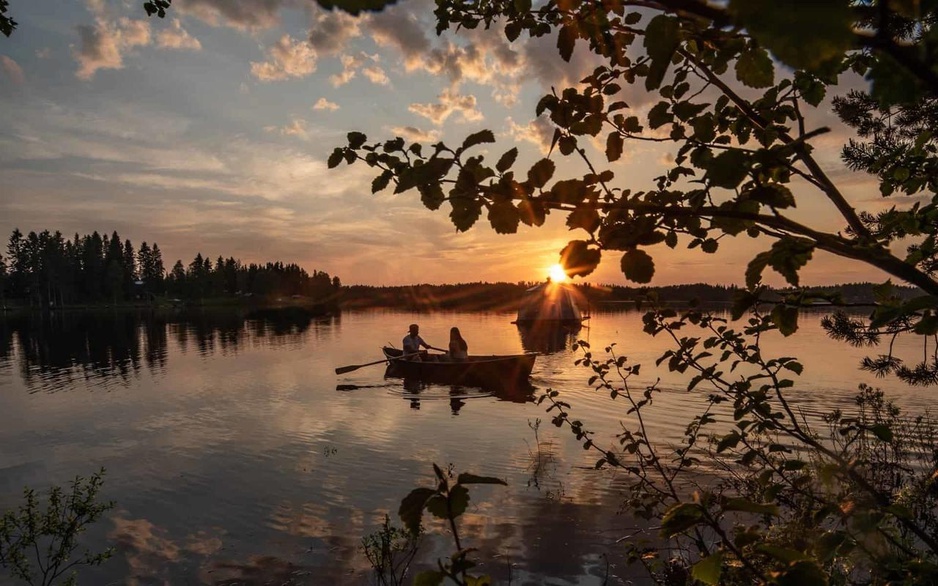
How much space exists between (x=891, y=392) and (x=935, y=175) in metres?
22.4

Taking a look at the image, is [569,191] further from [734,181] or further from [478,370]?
[478,370]

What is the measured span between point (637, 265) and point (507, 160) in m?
0.49

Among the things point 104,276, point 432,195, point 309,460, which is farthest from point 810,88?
point 104,276

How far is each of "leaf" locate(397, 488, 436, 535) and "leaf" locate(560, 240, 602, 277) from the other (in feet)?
2.30

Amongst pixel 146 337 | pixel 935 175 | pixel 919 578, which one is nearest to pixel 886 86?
pixel 919 578

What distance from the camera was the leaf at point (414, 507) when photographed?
4.23 feet

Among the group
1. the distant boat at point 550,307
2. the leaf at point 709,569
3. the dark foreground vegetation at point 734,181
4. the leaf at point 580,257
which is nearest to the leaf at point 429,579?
the dark foreground vegetation at point 734,181

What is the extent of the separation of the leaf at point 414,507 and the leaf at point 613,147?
5.11 ft

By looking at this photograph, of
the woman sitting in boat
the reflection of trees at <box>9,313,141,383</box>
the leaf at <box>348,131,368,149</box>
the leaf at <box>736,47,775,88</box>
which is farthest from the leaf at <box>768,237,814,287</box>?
the reflection of trees at <box>9,313,141,383</box>

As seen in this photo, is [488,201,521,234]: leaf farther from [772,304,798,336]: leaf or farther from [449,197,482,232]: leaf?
[772,304,798,336]: leaf

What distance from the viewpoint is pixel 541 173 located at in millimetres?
1566

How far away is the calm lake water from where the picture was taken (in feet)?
28.2

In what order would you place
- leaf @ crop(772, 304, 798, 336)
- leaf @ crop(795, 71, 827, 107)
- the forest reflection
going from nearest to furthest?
1. leaf @ crop(772, 304, 798, 336)
2. leaf @ crop(795, 71, 827, 107)
3. the forest reflection

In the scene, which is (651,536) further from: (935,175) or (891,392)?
(891,392)
